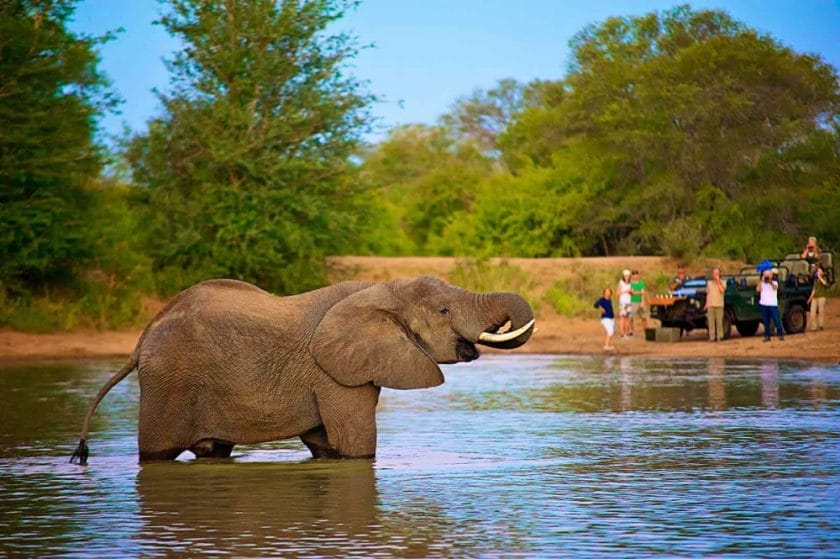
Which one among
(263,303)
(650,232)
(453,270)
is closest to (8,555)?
(263,303)

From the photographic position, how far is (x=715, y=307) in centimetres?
3070

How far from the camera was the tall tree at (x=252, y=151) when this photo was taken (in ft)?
129

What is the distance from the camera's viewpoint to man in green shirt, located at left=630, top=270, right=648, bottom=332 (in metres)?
34.7

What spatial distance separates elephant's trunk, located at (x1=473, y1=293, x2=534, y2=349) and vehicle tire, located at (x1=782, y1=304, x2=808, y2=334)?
2034 cm

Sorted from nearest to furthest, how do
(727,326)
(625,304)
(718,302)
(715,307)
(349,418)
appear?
(349,418) → (718,302) → (715,307) → (727,326) → (625,304)

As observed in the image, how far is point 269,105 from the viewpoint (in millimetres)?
40625

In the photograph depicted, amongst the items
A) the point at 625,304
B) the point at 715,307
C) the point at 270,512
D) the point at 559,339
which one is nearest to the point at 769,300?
the point at 715,307

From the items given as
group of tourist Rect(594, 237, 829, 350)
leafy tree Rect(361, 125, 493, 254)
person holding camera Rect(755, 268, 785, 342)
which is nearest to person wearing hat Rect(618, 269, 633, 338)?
group of tourist Rect(594, 237, 829, 350)

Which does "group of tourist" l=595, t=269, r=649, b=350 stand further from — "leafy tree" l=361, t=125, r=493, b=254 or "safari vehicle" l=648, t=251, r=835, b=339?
"leafy tree" l=361, t=125, r=493, b=254

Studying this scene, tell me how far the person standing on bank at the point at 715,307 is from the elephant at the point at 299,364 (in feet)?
59.9

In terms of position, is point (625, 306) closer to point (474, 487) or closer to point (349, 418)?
point (349, 418)

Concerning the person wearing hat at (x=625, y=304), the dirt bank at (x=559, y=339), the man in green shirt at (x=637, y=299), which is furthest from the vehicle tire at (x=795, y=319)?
the man in green shirt at (x=637, y=299)

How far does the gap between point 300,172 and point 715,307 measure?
44.6 ft

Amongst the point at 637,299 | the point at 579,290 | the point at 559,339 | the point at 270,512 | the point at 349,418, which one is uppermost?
the point at 579,290
